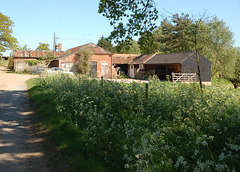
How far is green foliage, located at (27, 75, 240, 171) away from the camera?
3.66 meters

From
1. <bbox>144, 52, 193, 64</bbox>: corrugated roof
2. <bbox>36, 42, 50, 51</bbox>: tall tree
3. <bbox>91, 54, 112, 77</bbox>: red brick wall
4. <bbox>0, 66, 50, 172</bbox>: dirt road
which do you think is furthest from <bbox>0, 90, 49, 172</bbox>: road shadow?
<bbox>36, 42, 50, 51</bbox>: tall tree

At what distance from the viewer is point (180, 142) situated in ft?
15.1

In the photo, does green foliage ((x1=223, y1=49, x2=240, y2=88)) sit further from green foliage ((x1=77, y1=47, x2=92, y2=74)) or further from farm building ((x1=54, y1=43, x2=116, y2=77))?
green foliage ((x1=77, y1=47, x2=92, y2=74))

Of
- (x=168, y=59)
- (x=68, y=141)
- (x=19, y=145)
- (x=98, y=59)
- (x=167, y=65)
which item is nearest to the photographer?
(x=68, y=141)

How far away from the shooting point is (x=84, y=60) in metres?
38.2

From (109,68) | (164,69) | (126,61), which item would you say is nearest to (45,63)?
(109,68)

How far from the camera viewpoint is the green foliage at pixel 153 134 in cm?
366

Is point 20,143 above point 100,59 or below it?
below

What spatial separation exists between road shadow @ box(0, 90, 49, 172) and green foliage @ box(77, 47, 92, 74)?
28523 millimetres

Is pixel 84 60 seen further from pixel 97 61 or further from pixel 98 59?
pixel 98 59

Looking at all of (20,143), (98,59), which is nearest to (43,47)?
(98,59)

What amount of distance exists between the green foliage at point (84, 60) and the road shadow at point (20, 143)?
28.5m

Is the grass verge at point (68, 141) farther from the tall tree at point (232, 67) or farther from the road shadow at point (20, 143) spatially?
the tall tree at point (232, 67)

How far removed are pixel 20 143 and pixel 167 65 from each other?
33.2 metres
